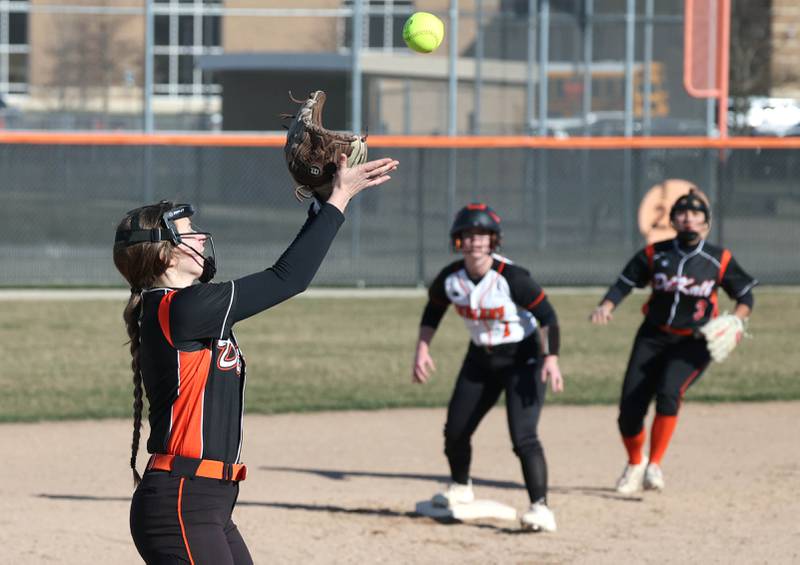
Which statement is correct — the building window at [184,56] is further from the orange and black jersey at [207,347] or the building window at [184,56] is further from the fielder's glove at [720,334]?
the orange and black jersey at [207,347]

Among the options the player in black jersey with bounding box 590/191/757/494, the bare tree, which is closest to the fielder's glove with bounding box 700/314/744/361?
the player in black jersey with bounding box 590/191/757/494

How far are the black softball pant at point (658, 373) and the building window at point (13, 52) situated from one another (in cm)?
1418

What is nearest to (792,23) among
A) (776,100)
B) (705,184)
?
(776,100)

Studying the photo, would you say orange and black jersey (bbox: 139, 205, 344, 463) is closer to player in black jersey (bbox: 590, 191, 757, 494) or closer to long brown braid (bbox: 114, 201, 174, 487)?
long brown braid (bbox: 114, 201, 174, 487)

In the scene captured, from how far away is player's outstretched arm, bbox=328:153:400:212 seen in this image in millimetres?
3867

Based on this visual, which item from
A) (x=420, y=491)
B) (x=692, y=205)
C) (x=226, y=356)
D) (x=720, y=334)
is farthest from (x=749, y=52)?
(x=226, y=356)

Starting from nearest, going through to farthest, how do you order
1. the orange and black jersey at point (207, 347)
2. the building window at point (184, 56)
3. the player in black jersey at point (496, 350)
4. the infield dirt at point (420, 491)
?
the orange and black jersey at point (207, 347), the infield dirt at point (420, 491), the player in black jersey at point (496, 350), the building window at point (184, 56)

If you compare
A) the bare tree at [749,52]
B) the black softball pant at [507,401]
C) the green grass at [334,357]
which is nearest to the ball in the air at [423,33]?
the black softball pant at [507,401]

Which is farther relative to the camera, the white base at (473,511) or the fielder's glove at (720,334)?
the fielder's glove at (720,334)

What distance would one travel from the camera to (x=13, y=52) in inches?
1058

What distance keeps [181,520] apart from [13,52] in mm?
24650

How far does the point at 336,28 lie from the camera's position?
2214 centimetres

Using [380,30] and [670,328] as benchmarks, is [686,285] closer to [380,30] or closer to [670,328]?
[670,328]

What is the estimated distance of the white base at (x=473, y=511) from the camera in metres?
7.06
